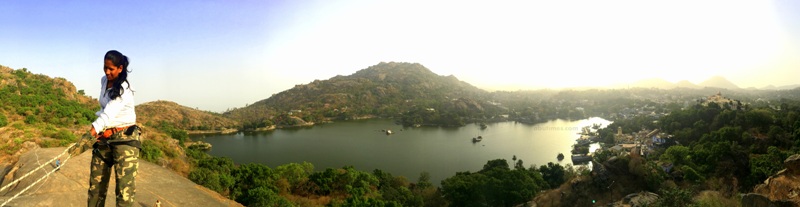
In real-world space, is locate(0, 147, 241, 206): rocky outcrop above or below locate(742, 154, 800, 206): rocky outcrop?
above

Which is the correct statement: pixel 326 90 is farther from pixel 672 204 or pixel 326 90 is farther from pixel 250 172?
pixel 672 204

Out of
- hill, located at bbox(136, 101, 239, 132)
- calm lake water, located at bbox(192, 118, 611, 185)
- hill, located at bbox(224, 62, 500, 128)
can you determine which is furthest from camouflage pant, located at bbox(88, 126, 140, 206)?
hill, located at bbox(224, 62, 500, 128)

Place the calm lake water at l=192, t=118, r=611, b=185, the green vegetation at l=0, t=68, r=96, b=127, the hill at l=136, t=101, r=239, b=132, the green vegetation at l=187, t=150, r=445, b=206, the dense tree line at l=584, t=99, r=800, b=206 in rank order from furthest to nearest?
the hill at l=136, t=101, r=239, b=132, the calm lake water at l=192, t=118, r=611, b=185, the green vegetation at l=0, t=68, r=96, b=127, the green vegetation at l=187, t=150, r=445, b=206, the dense tree line at l=584, t=99, r=800, b=206

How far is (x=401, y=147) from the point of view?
5478 cm

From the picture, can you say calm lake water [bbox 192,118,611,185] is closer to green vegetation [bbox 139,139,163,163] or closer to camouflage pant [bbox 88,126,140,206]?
green vegetation [bbox 139,139,163,163]

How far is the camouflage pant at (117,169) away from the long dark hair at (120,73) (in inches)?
14.9

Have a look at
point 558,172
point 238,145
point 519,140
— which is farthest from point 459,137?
point 238,145

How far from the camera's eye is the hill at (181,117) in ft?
213

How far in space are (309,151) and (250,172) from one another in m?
29.9

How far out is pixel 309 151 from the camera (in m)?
48.9

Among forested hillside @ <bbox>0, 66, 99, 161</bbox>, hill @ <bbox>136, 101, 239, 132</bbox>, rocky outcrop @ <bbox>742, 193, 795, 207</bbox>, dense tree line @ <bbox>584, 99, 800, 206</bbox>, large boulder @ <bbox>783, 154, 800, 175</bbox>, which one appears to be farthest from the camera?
hill @ <bbox>136, 101, 239, 132</bbox>

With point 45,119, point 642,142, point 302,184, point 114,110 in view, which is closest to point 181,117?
point 45,119

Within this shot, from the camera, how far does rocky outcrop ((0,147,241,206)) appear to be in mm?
5059

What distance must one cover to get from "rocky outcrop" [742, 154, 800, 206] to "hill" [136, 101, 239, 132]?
7442 cm
